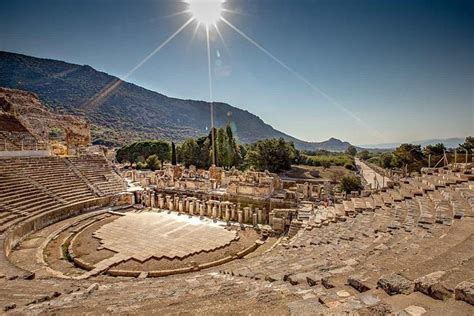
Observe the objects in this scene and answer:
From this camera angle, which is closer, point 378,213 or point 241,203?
point 378,213

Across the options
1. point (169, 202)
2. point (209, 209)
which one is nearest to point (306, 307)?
point (209, 209)

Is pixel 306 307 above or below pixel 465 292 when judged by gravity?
below

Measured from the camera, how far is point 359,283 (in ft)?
11.2

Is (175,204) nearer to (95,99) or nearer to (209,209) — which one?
(209,209)

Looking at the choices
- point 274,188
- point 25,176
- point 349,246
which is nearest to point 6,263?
point 25,176

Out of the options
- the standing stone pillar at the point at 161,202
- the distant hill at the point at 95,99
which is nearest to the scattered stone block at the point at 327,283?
the standing stone pillar at the point at 161,202

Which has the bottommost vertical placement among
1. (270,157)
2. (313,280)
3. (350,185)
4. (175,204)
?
(175,204)

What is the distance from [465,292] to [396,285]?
691 millimetres

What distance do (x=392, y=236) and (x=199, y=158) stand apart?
38121mm

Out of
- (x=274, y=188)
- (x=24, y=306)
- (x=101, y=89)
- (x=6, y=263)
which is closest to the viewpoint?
(x=24, y=306)

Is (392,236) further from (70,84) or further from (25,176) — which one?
(70,84)

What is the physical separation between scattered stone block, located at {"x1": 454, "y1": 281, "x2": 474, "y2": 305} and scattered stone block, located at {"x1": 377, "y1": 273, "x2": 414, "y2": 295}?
1.54 feet

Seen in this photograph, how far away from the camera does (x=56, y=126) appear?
3147 centimetres

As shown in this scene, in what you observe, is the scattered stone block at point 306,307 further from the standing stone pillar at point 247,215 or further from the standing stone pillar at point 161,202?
the standing stone pillar at point 161,202
